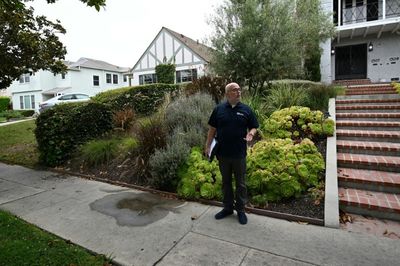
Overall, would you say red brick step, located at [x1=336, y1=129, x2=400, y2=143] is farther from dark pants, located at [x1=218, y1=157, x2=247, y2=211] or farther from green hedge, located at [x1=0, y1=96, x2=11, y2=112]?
green hedge, located at [x1=0, y1=96, x2=11, y2=112]

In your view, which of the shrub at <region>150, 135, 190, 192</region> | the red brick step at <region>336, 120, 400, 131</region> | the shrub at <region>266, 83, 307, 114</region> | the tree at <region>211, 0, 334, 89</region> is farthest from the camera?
the tree at <region>211, 0, 334, 89</region>

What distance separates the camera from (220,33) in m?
9.52

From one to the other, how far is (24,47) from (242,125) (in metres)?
8.13

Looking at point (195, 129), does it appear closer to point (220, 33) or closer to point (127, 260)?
point (127, 260)

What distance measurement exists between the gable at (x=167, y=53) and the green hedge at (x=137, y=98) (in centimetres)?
1294

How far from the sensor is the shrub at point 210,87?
779 cm

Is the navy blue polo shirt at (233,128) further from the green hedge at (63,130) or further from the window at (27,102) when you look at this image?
the window at (27,102)

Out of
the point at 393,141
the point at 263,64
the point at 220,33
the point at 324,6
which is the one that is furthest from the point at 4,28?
the point at 324,6

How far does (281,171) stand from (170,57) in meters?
22.2

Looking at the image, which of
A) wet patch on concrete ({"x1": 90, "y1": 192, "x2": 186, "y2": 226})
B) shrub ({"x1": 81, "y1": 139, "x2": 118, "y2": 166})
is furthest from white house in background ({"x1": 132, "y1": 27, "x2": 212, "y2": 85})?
wet patch on concrete ({"x1": 90, "y1": 192, "x2": 186, "y2": 226})

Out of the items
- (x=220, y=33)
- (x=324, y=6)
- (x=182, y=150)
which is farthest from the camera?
(x=324, y=6)

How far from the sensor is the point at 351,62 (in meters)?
15.7

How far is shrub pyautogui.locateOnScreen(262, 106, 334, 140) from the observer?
5.79m

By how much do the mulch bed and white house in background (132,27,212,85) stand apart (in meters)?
17.7
